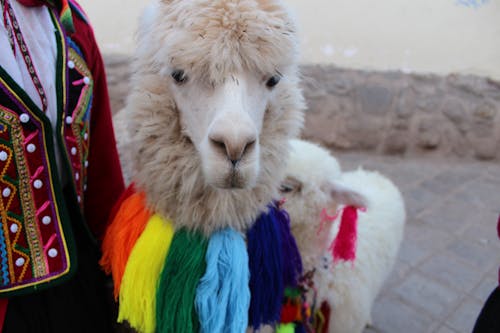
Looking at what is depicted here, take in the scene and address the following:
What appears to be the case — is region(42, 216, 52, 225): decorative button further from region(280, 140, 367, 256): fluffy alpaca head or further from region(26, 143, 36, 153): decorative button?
region(280, 140, 367, 256): fluffy alpaca head

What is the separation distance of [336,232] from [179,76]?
0.96 m

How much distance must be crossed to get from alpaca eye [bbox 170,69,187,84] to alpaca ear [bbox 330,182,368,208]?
30.8 inches

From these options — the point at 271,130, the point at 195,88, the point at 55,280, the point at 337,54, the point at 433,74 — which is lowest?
the point at 433,74

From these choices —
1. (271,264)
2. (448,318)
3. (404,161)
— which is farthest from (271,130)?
(404,161)

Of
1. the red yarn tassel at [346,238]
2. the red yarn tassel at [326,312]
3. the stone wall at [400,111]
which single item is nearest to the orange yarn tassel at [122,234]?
the red yarn tassel at [346,238]

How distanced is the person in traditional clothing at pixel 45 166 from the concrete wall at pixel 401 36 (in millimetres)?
2654

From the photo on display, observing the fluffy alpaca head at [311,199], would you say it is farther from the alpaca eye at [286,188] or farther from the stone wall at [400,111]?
the stone wall at [400,111]

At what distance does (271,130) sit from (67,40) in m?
0.45

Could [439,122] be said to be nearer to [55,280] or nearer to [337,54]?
[337,54]

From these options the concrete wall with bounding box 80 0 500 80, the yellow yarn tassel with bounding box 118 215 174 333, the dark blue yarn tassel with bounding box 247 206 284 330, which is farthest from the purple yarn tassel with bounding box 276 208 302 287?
the concrete wall with bounding box 80 0 500 80

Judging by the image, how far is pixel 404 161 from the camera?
12.5 ft

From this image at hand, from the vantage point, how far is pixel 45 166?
0.74 m

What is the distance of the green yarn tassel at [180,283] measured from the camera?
0.82 meters

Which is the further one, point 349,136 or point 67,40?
point 349,136
